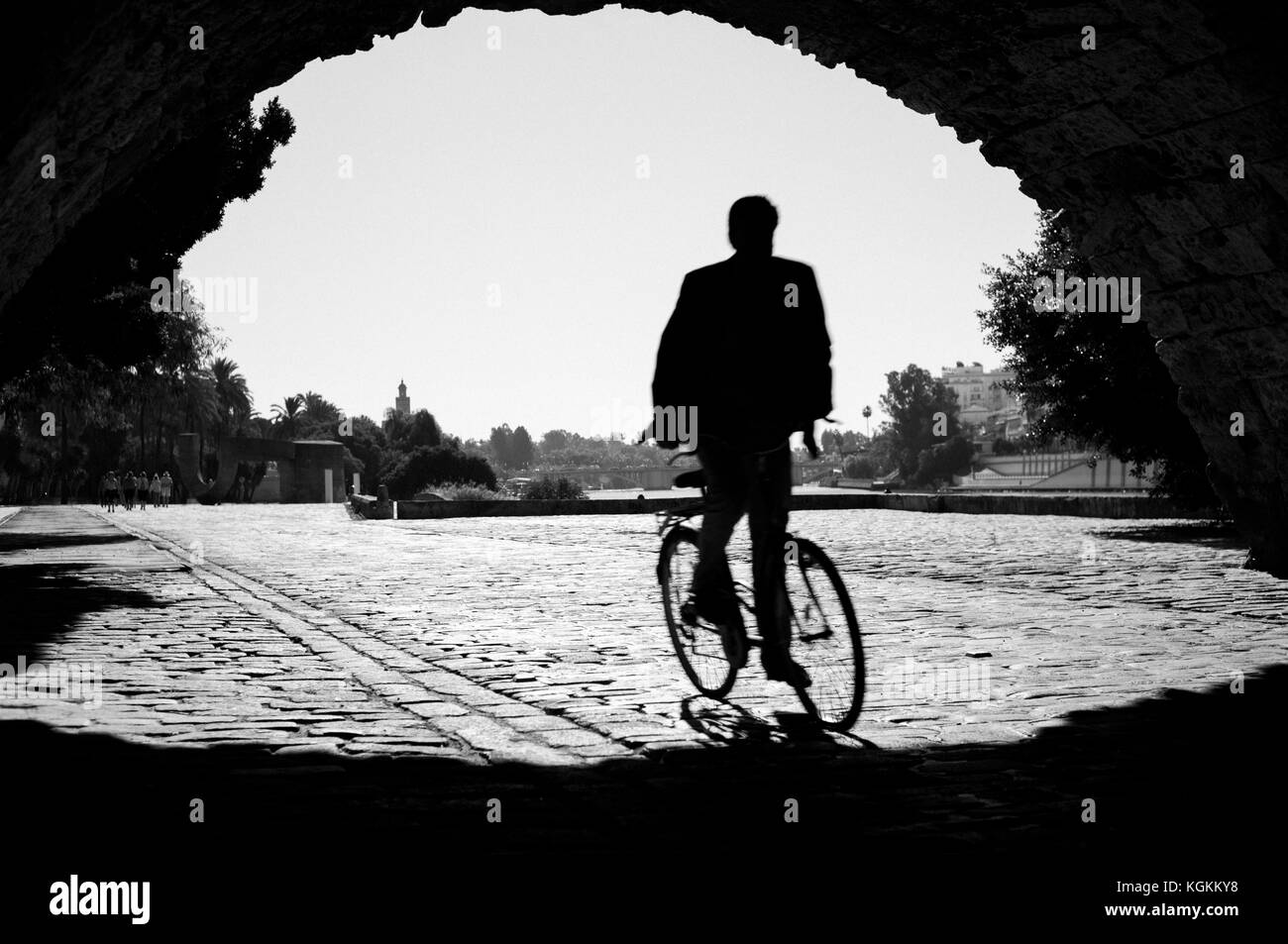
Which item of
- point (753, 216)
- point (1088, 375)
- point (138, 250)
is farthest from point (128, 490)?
point (753, 216)

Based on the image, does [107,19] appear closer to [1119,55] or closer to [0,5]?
[0,5]

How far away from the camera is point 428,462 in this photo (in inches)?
2741

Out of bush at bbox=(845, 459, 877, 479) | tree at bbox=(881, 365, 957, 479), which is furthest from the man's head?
bush at bbox=(845, 459, 877, 479)

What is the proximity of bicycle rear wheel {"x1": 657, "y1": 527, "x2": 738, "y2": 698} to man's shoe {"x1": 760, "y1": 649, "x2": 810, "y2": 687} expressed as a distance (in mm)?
334

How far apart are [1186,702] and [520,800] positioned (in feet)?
9.65

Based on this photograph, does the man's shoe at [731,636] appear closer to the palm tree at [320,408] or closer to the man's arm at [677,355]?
the man's arm at [677,355]

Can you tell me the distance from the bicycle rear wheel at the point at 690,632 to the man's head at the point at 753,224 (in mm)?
1208

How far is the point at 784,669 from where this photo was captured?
15.8 ft

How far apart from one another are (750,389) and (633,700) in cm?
147

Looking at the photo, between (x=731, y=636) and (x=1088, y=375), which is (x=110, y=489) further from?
(x=731, y=636)

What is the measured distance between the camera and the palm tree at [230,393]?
98.0 metres

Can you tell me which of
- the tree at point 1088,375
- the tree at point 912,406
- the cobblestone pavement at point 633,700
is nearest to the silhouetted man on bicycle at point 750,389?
the cobblestone pavement at point 633,700

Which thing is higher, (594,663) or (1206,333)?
(1206,333)
